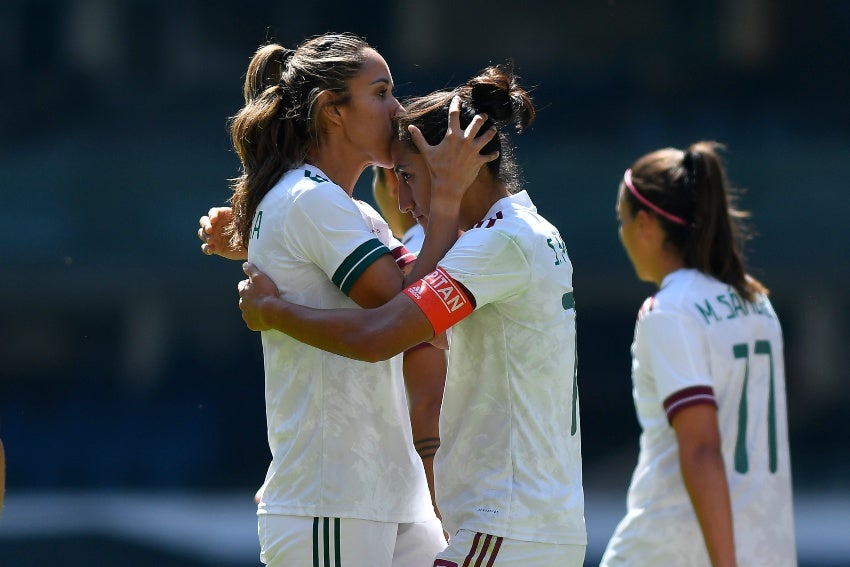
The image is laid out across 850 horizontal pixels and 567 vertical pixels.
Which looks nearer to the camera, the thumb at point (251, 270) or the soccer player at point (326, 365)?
the soccer player at point (326, 365)

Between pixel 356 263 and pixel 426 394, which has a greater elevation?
pixel 356 263

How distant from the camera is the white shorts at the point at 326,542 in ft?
8.13

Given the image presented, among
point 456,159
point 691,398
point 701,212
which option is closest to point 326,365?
point 456,159

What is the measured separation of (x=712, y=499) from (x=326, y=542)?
774 mm

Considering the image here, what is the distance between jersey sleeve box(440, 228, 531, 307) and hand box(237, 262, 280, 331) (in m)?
0.39

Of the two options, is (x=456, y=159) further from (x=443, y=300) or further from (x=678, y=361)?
(x=678, y=361)

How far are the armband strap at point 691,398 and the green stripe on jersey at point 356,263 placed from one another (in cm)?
67

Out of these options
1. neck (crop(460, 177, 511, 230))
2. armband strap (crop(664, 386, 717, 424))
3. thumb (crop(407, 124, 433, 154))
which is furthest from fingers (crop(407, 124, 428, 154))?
armband strap (crop(664, 386, 717, 424))

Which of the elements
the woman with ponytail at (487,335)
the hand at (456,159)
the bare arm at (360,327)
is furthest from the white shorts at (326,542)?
the hand at (456,159)

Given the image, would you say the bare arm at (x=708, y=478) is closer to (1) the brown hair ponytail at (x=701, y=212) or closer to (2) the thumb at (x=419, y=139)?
(1) the brown hair ponytail at (x=701, y=212)

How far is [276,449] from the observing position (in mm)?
2611

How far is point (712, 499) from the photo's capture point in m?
2.45

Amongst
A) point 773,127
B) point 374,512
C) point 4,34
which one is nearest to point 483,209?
point 374,512

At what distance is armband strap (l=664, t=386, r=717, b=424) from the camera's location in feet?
8.20
